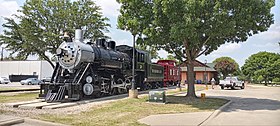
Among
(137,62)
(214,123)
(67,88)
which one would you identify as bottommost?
(214,123)

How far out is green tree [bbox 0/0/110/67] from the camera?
22.0 metres

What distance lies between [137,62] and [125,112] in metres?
12.5

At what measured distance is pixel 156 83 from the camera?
1213 inches

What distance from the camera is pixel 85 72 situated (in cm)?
1664

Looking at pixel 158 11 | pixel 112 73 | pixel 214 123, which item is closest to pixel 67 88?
pixel 112 73

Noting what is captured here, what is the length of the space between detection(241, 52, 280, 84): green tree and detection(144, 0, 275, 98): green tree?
5071cm

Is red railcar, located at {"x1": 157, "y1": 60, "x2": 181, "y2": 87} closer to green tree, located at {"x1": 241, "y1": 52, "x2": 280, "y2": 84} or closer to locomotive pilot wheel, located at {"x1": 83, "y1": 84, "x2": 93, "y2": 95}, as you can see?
locomotive pilot wheel, located at {"x1": 83, "y1": 84, "x2": 93, "y2": 95}

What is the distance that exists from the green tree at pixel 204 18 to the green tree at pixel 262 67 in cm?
5071

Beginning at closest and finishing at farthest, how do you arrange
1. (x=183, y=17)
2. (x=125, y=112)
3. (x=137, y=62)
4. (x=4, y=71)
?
1. (x=125, y=112)
2. (x=183, y=17)
3. (x=137, y=62)
4. (x=4, y=71)

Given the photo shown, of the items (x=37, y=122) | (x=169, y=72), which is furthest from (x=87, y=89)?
(x=169, y=72)

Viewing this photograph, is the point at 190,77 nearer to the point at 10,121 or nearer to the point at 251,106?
Result: the point at 251,106

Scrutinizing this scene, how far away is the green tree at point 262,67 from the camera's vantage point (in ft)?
202

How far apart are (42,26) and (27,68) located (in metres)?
36.6

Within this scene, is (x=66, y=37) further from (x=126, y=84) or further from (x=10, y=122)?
(x=10, y=122)
